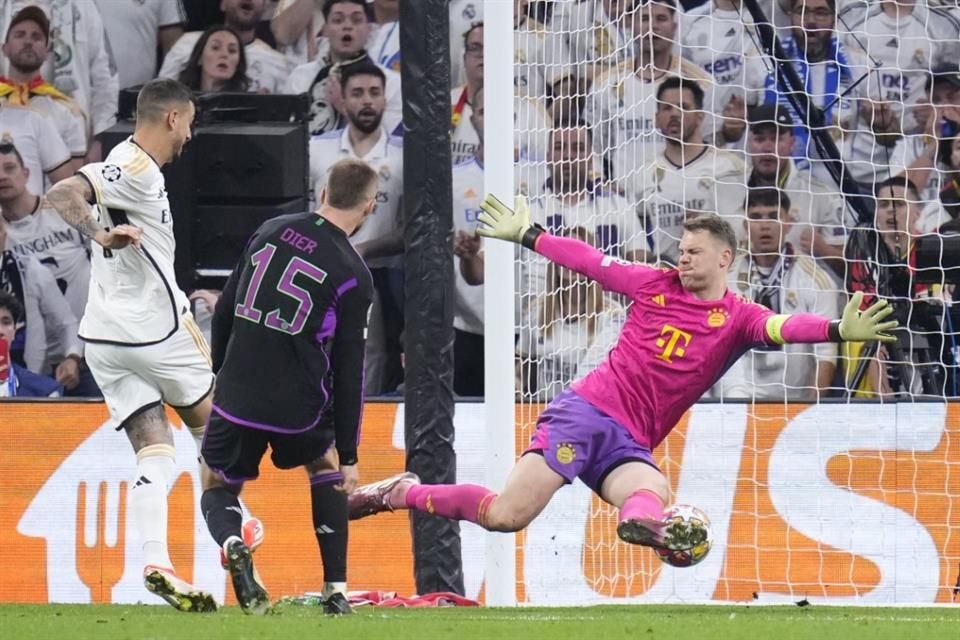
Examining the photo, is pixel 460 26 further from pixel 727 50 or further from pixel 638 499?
pixel 638 499

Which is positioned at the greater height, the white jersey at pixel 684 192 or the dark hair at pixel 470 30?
the dark hair at pixel 470 30

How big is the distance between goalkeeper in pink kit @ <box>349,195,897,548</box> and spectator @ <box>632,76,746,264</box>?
2.80m

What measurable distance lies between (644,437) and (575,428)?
0.32 metres

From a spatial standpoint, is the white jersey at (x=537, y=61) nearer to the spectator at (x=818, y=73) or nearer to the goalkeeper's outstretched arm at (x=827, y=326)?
the spectator at (x=818, y=73)

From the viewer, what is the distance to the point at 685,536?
20.1ft

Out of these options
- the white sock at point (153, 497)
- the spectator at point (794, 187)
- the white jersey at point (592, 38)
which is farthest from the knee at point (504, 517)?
the spectator at point (794, 187)

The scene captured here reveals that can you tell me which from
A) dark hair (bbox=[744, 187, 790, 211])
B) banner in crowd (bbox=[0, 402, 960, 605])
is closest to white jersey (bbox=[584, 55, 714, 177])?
dark hair (bbox=[744, 187, 790, 211])

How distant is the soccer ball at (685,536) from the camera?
20.1 ft

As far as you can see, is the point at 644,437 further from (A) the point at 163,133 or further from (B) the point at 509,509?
(A) the point at 163,133

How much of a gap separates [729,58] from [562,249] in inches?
166

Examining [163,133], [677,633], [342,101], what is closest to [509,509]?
[677,633]

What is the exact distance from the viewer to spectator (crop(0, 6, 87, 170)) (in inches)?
431

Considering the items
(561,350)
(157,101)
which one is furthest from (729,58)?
(157,101)

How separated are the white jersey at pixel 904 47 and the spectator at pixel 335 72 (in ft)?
9.82
